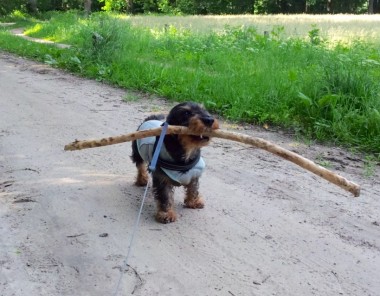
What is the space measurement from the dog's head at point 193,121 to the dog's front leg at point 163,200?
19.9 inches

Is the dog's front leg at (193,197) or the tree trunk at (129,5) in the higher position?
the tree trunk at (129,5)

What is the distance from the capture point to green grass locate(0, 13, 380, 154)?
6.89m

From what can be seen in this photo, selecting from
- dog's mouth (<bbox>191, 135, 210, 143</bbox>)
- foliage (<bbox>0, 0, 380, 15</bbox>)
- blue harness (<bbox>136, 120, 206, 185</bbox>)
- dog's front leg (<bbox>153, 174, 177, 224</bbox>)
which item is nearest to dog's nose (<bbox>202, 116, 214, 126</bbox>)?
dog's mouth (<bbox>191, 135, 210, 143</bbox>)

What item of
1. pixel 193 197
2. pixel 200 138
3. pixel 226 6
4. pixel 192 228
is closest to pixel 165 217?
pixel 192 228

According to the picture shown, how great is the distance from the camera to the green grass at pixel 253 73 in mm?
6895

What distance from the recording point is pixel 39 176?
5.04 m

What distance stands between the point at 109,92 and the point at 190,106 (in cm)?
635

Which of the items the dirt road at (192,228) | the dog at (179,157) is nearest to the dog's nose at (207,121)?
the dog at (179,157)

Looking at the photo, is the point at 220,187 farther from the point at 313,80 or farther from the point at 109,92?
the point at 109,92

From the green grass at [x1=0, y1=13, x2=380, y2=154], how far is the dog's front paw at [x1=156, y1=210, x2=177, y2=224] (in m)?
3.24

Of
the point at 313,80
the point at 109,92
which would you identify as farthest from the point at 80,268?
the point at 109,92

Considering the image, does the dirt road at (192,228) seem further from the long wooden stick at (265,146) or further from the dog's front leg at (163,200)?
the long wooden stick at (265,146)

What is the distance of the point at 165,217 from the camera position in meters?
4.11

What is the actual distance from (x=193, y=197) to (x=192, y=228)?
0.39 meters
